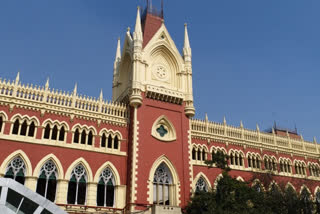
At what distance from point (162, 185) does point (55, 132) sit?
9.66 metres

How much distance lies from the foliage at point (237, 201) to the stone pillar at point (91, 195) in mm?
7166

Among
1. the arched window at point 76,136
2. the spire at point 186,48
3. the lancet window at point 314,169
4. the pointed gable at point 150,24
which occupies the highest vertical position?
the pointed gable at point 150,24

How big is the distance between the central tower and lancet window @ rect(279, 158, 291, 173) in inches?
496

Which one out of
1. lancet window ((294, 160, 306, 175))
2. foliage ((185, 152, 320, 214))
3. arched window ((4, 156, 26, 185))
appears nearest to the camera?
arched window ((4, 156, 26, 185))

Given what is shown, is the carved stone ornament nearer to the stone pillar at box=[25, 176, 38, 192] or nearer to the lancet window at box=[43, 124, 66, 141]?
the lancet window at box=[43, 124, 66, 141]

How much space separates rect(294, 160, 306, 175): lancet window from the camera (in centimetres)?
3741

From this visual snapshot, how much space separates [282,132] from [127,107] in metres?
25.4

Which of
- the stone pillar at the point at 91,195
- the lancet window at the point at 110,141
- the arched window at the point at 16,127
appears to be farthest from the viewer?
the lancet window at the point at 110,141

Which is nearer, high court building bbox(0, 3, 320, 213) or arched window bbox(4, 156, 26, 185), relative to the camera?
arched window bbox(4, 156, 26, 185)

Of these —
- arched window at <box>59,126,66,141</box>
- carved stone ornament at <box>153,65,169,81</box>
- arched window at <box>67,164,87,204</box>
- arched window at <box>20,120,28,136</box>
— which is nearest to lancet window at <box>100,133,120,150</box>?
arched window at <box>67,164,87,204</box>

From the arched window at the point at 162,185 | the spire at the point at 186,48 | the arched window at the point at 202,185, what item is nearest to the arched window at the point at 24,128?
the arched window at the point at 162,185

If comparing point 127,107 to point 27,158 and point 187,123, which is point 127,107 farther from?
point 27,158

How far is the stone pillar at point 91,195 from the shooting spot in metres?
24.8

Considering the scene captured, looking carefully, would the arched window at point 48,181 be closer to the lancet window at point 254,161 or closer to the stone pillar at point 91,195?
the stone pillar at point 91,195
